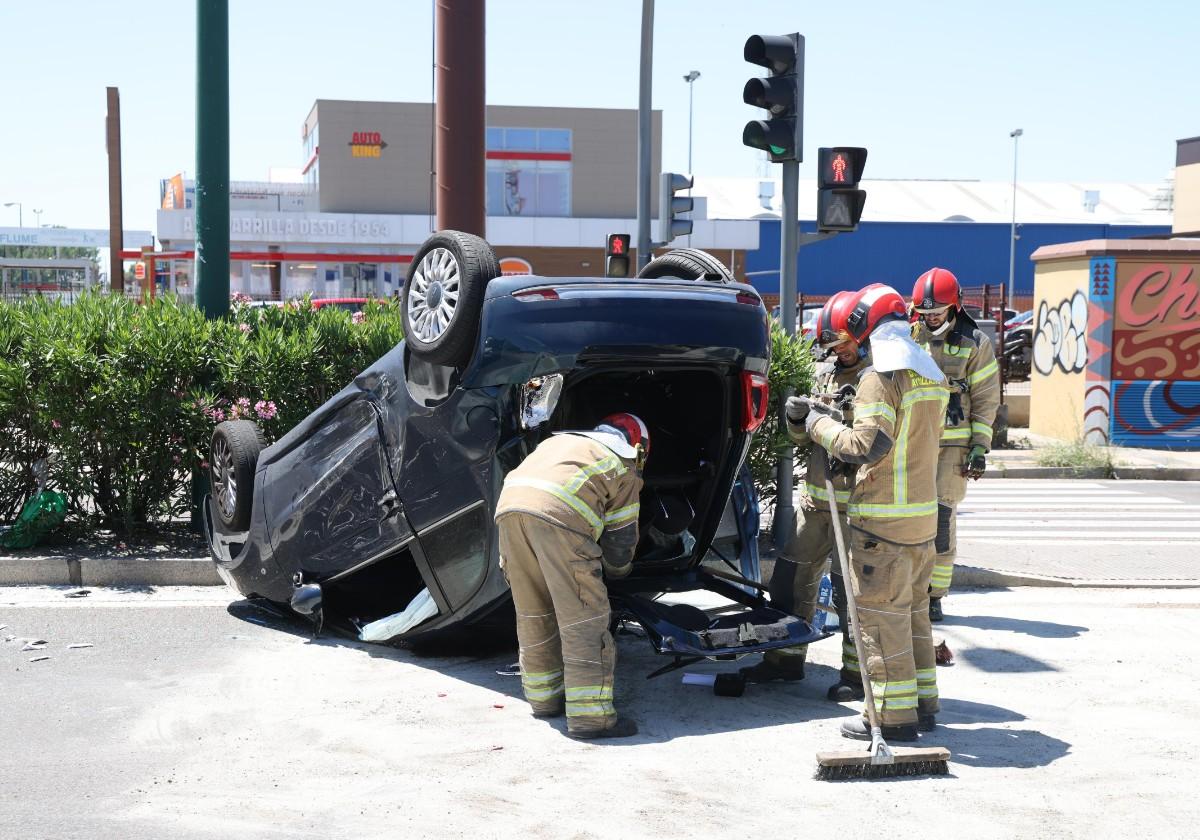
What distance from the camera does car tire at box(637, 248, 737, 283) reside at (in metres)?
6.77

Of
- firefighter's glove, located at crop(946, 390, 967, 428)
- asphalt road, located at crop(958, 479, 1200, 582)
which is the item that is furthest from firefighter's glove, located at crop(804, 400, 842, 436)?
asphalt road, located at crop(958, 479, 1200, 582)

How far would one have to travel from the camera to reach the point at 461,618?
19.9 ft

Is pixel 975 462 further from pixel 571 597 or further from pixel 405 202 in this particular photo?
pixel 405 202

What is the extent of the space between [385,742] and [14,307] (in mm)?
5198

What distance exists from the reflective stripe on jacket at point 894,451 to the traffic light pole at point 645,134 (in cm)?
912

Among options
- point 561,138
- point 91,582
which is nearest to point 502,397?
point 91,582

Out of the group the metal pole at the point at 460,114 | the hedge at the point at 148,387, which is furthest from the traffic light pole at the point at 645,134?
the hedge at the point at 148,387

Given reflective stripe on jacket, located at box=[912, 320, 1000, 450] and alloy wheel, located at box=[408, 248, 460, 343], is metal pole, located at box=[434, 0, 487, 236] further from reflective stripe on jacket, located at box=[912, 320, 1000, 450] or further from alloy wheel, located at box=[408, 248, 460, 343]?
reflective stripe on jacket, located at box=[912, 320, 1000, 450]

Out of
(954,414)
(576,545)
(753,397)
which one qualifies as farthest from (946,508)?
(576,545)

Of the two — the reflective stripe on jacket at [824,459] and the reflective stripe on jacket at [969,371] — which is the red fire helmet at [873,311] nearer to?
the reflective stripe on jacket at [824,459]

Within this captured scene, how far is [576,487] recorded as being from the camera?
210 inches

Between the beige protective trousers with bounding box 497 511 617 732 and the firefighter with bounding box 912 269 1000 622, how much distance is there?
2.54 metres

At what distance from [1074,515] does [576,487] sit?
28.5 ft

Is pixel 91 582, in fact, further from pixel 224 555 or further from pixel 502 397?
pixel 502 397
